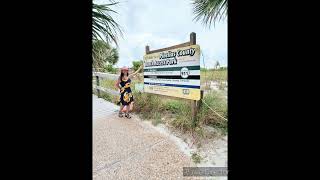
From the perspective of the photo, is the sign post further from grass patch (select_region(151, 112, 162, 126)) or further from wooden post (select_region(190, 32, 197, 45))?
grass patch (select_region(151, 112, 162, 126))

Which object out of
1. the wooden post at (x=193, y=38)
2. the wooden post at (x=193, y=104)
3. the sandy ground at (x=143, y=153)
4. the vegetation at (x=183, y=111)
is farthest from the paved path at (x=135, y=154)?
the wooden post at (x=193, y=38)

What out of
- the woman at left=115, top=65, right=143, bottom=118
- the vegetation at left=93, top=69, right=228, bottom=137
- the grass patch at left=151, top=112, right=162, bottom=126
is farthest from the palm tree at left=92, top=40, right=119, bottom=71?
the woman at left=115, top=65, right=143, bottom=118

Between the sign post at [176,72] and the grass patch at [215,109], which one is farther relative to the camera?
the sign post at [176,72]

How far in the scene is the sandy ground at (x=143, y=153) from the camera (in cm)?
152

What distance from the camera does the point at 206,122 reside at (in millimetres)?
2400

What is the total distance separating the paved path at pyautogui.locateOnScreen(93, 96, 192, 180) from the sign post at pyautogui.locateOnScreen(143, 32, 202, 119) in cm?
60

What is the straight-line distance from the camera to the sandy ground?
4.99ft

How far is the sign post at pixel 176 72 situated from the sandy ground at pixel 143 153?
20.7 inches

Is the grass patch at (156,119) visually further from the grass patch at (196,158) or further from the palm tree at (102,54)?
the palm tree at (102,54)

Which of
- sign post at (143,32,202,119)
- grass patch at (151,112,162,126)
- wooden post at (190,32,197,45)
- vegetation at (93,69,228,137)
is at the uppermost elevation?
wooden post at (190,32,197,45)
